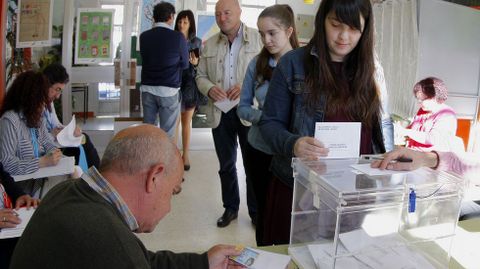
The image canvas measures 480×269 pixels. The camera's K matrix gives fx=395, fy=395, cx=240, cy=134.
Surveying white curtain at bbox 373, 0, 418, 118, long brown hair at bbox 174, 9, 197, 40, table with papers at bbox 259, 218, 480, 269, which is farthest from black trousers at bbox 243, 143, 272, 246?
white curtain at bbox 373, 0, 418, 118

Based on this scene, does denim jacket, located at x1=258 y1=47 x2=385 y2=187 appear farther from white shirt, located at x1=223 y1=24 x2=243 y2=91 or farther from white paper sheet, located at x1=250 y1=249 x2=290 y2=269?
white shirt, located at x1=223 y1=24 x2=243 y2=91

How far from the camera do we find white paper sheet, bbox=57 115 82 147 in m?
2.76

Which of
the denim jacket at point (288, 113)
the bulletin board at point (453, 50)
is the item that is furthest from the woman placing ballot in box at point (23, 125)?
the bulletin board at point (453, 50)

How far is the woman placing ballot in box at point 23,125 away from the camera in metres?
2.20

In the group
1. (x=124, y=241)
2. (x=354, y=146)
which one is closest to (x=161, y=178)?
(x=124, y=241)

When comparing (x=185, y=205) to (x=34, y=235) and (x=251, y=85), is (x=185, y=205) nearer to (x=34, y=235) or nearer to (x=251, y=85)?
(x=251, y=85)

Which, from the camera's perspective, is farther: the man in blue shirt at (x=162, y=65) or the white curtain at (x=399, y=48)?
the white curtain at (x=399, y=48)

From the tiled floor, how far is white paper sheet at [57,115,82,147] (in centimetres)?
81

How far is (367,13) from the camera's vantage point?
52.1 inches

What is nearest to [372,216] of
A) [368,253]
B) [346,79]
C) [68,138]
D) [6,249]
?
[368,253]

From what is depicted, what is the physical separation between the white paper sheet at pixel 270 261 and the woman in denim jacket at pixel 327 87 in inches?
13.7

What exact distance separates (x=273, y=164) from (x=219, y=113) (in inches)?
46.0

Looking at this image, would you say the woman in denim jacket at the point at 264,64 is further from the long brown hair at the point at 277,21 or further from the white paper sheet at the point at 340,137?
the white paper sheet at the point at 340,137

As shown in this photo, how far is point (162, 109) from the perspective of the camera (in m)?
3.75
